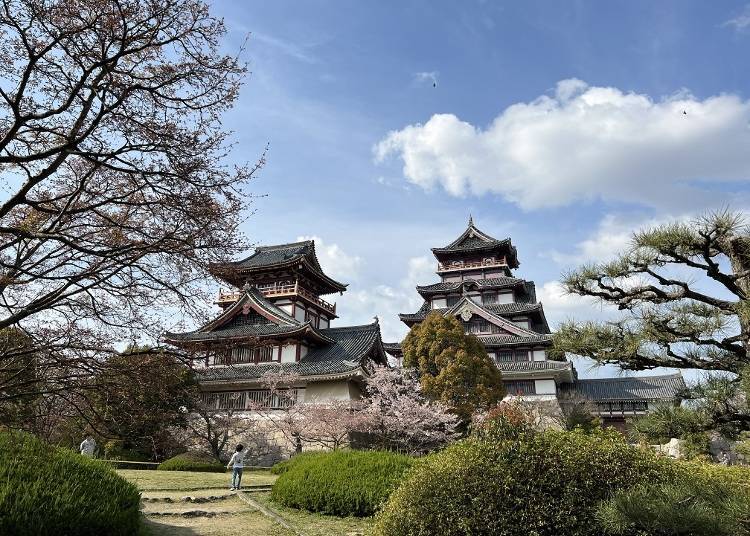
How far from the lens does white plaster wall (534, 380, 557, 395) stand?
1201 inches

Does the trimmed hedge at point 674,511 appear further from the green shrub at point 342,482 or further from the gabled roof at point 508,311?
the gabled roof at point 508,311

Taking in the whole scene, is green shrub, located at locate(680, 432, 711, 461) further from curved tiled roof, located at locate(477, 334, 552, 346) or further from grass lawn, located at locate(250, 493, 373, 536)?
curved tiled roof, located at locate(477, 334, 552, 346)

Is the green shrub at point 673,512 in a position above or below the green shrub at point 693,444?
below

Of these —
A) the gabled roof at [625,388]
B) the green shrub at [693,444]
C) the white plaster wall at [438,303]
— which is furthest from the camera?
the white plaster wall at [438,303]

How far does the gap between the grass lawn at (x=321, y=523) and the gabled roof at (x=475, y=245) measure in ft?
105

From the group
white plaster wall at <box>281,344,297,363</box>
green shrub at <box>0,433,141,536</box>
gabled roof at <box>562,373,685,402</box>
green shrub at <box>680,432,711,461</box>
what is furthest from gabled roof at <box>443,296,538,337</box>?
green shrub at <box>0,433,141,536</box>

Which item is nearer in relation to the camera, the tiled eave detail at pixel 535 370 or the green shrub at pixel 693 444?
the green shrub at pixel 693 444

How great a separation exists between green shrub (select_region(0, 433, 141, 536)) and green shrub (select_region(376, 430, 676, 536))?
334cm

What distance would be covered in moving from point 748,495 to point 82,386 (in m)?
7.03

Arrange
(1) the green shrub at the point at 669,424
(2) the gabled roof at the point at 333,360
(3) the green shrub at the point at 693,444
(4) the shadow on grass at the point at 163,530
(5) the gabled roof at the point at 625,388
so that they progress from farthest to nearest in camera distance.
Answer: (5) the gabled roof at the point at 625,388 < (2) the gabled roof at the point at 333,360 < (4) the shadow on grass at the point at 163,530 < (3) the green shrub at the point at 693,444 < (1) the green shrub at the point at 669,424

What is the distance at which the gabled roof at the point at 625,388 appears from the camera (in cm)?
3291

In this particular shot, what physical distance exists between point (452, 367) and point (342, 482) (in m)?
12.6

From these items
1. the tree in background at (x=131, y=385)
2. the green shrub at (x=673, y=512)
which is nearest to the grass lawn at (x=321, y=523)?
the tree in background at (x=131, y=385)

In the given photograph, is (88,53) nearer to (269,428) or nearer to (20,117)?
(20,117)
